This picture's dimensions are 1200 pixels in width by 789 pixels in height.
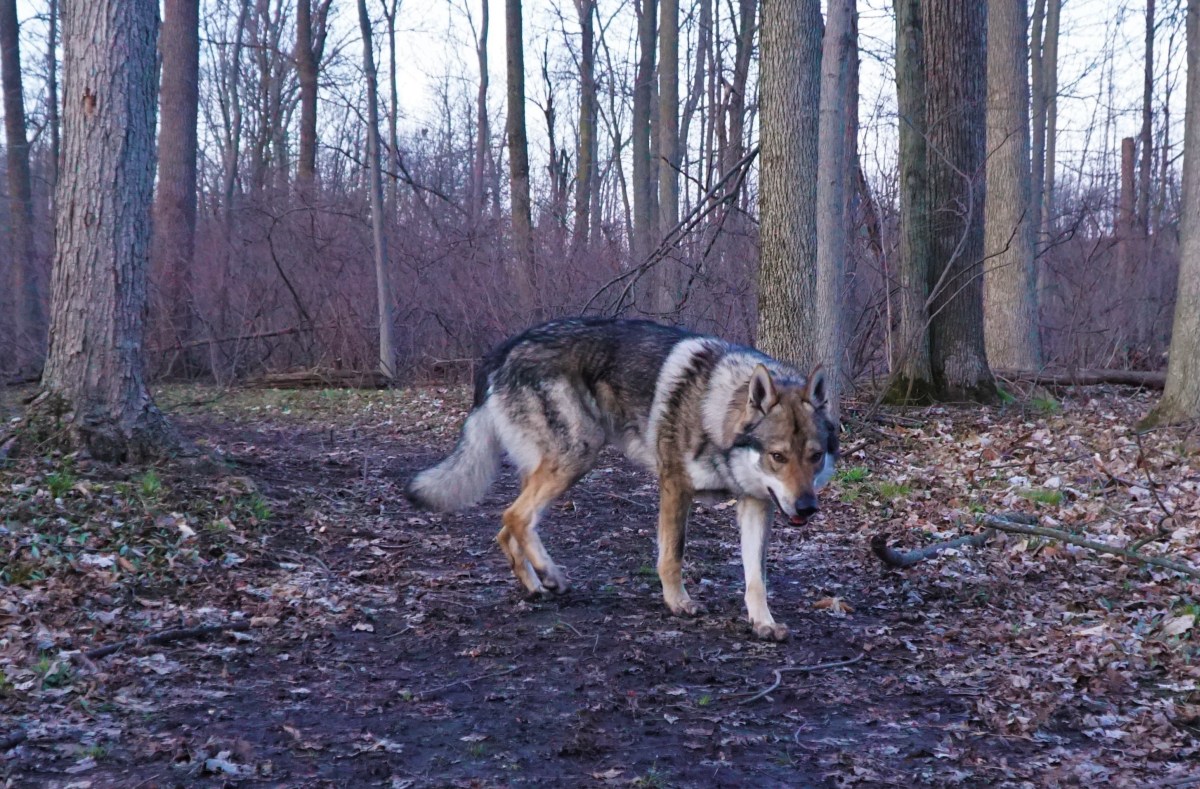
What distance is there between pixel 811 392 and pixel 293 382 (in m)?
14.2

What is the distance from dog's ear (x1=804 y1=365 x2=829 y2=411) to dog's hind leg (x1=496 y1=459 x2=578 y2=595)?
5.16ft

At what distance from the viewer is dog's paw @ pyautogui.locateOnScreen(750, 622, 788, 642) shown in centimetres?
534

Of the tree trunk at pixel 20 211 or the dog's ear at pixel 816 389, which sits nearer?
the dog's ear at pixel 816 389

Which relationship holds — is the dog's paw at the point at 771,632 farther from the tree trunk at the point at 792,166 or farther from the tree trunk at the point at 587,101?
the tree trunk at the point at 587,101

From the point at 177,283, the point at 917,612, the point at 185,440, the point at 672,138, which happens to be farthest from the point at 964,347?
the point at 177,283

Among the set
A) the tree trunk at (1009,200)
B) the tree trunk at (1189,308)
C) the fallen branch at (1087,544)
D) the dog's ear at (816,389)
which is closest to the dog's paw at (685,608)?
the dog's ear at (816,389)

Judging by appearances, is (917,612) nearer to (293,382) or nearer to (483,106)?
(293,382)

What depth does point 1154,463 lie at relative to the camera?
812 cm

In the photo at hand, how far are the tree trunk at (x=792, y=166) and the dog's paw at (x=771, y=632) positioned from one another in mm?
4740

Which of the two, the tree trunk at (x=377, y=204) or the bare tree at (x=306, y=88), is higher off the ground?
the bare tree at (x=306, y=88)

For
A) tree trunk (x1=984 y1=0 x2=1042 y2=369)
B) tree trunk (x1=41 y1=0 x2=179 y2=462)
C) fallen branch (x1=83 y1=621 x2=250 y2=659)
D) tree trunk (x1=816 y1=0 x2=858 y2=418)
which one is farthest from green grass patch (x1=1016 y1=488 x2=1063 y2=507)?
tree trunk (x1=41 y1=0 x2=179 y2=462)

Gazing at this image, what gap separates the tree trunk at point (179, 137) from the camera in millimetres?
18812

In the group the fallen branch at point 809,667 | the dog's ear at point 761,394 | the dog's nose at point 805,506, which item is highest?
the dog's ear at point 761,394

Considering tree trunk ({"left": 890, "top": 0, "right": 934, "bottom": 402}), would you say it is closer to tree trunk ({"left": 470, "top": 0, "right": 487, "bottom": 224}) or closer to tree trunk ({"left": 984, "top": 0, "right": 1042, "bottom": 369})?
tree trunk ({"left": 984, "top": 0, "right": 1042, "bottom": 369})
